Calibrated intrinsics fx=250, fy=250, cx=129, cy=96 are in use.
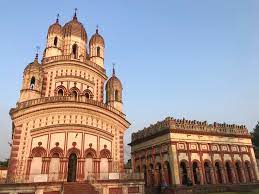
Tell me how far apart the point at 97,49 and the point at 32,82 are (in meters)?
10.5

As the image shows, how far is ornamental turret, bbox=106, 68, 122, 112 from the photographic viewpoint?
3055cm

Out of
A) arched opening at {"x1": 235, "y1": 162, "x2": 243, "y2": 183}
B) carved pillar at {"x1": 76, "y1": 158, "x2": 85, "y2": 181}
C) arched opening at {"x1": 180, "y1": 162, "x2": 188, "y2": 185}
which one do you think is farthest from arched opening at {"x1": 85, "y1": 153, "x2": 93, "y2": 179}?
arched opening at {"x1": 235, "y1": 162, "x2": 243, "y2": 183}

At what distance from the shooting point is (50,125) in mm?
24312

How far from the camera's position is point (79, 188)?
2103 cm

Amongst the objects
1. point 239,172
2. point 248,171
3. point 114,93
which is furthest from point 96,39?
point 248,171

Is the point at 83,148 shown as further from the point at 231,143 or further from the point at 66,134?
the point at 231,143

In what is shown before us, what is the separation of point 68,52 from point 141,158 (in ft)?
56.9

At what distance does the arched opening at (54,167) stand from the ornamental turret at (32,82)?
6.82 metres

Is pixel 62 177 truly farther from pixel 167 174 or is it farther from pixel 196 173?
pixel 196 173

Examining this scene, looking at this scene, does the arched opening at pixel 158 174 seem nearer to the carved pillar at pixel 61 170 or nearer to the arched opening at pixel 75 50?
the carved pillar at pixel 61 170

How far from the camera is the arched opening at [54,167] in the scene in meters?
22.6

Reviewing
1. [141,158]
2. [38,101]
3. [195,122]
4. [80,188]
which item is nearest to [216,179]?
[195,122]

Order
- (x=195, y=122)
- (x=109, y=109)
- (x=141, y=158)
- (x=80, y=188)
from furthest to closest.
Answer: (x=141, y=158) → (x=195, y=122) → (x=109, y=109) → (x=80, y=188)

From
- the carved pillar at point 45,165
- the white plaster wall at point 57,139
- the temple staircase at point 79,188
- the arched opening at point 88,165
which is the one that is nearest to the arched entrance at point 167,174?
the arched opening at point 88,165
